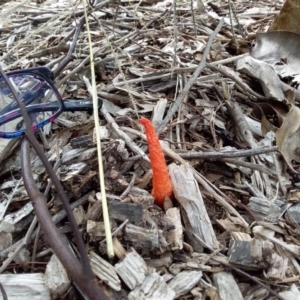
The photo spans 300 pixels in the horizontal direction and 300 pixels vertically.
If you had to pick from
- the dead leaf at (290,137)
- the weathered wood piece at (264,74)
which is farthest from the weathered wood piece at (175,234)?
the weathered wood piece at (264,74)

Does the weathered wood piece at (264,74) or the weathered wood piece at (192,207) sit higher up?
the weathered wood piece at (264,74)

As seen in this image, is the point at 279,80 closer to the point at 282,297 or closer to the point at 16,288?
the point at 282,297

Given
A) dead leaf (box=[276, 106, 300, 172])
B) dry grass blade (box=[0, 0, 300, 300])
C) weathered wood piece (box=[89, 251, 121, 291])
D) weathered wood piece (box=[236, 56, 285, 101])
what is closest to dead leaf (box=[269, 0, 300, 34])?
dry grass blade (box=[0, 0, 300, 300])

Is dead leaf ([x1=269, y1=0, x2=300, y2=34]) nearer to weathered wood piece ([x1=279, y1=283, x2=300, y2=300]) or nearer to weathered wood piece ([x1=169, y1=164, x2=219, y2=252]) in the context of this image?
weathered wood piece ([x1=169, y1=164, x2=219, y2=252])

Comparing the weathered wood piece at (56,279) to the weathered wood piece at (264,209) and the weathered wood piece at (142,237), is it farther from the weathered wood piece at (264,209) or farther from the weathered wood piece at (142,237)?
the weathered wood piece at (264,209)

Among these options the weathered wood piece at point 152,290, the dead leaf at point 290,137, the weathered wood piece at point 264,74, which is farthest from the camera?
the weathered wood piece at point 264,74

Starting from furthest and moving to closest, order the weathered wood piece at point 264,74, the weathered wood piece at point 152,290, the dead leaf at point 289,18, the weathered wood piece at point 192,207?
the dead leaf at point 289,18 → the weathered wood piece at point 264,74 → the weathered wood piece at point 192,207 → the weathered wood piece at point 152,290

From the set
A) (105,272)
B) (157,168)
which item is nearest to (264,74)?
(157,168)
